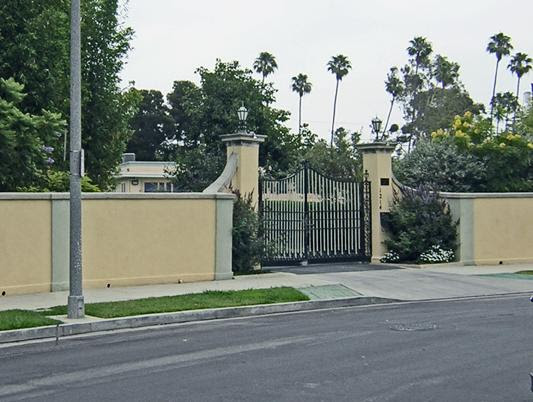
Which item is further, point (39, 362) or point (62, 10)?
point (62, 10)

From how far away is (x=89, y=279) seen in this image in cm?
1752

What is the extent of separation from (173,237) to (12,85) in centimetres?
488

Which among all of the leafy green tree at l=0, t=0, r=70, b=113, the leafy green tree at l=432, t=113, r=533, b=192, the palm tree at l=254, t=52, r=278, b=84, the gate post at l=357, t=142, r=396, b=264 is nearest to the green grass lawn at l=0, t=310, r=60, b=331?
the leafy green tree at l=0, t=0, r=70, b=113

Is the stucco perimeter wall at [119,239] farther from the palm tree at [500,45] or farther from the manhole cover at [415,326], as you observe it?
the palm tree at [500,45]

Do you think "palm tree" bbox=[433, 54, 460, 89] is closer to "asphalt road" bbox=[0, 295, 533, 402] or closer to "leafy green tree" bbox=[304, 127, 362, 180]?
"leafy green tree" bbox=[304, 127, 362, 180]

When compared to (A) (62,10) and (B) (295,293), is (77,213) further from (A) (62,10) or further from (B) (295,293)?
(A) (62,10)

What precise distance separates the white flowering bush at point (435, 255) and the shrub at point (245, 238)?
5125 millimetres

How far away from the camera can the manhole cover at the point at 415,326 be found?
42.3 ft

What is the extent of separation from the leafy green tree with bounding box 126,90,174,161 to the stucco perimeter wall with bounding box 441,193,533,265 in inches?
2359

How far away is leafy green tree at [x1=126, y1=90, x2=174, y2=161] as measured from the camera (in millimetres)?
82062

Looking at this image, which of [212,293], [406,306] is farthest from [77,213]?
[406,306]

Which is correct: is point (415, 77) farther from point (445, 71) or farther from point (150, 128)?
point (150, 128)

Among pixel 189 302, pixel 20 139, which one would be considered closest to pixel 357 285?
pixel 189 302

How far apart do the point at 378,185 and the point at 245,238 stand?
5.11 m
